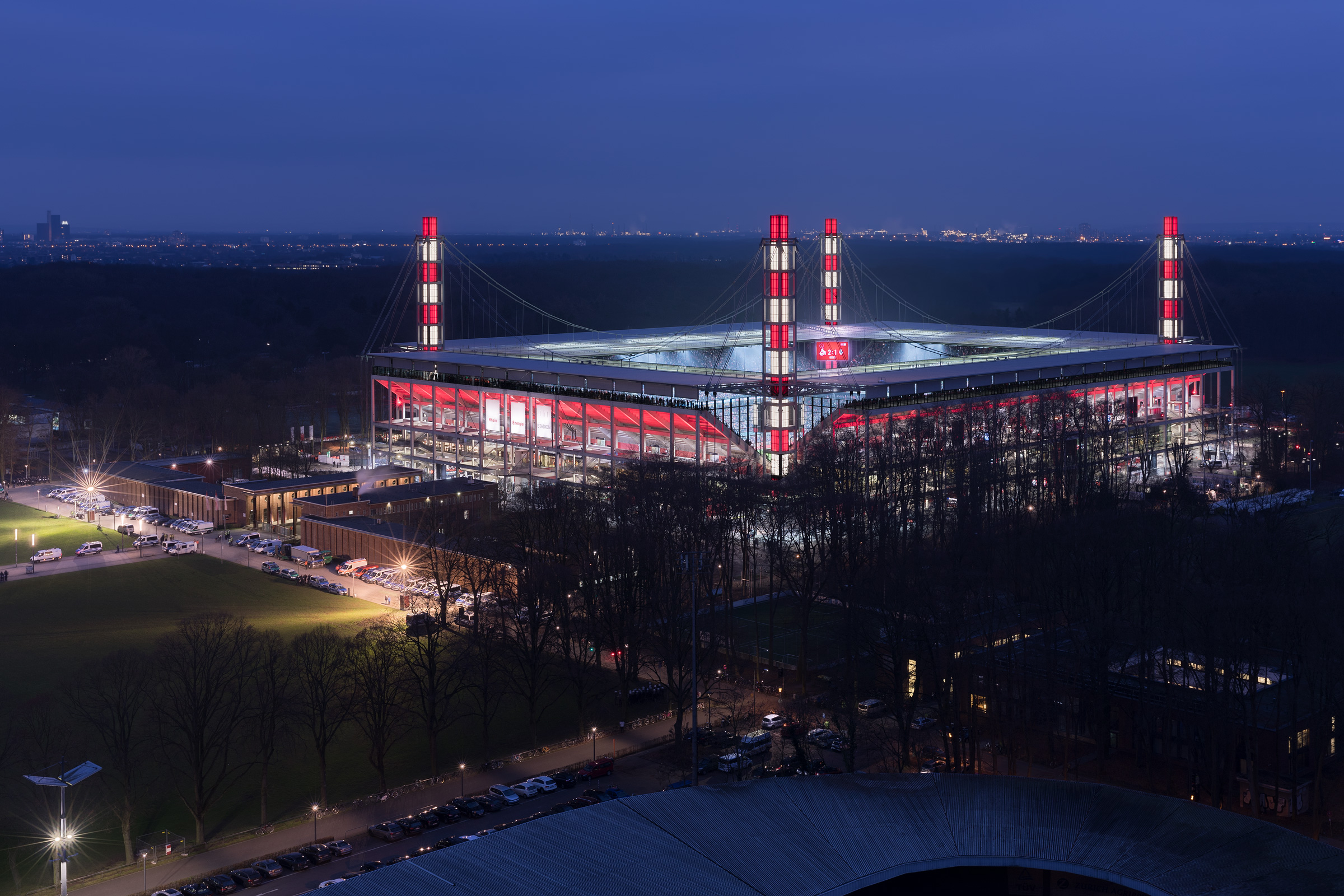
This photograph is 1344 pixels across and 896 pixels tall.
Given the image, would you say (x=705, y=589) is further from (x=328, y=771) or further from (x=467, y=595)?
(x=328, y=771)

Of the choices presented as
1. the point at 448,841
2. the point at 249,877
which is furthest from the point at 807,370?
the point at 249,877

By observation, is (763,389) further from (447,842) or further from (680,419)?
(447,842)

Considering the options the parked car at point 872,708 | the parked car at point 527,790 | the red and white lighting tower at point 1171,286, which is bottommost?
the parked car at point 527,790

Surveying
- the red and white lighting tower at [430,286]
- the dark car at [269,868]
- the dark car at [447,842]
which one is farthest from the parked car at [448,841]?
the red and white lighting tower at [430,286]

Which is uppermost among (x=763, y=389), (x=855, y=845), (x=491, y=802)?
(x=763, y=389)

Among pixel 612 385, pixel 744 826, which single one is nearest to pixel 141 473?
pixel 612 385

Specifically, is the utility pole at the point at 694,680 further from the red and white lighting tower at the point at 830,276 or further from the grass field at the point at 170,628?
the red and white lighting tower at the point at 830,276
